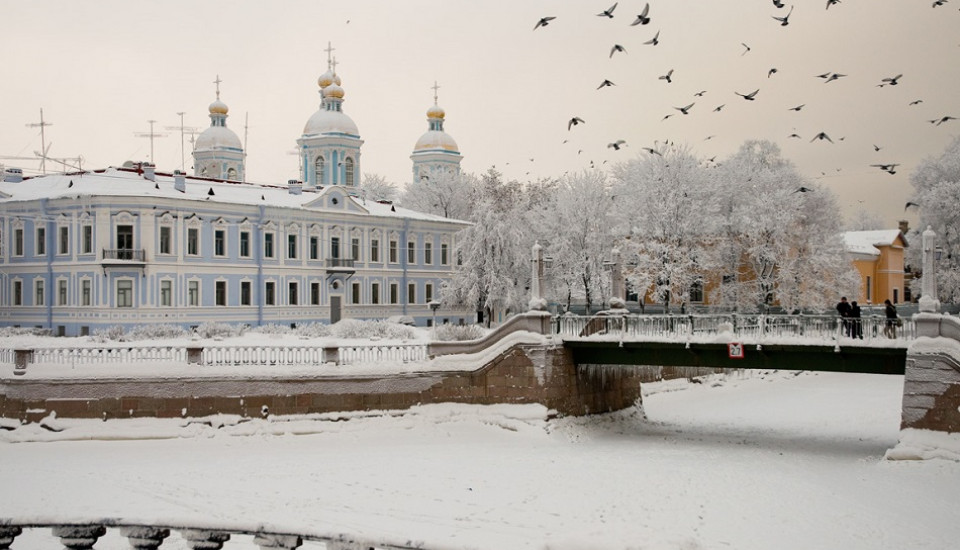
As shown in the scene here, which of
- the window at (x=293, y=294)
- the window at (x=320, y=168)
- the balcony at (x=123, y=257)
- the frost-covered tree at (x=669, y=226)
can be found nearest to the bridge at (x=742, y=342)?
the frost-covered tree at (x=669, y=226)

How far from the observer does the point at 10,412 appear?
93.3ft

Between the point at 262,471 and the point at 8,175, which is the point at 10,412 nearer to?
the point at 262,471

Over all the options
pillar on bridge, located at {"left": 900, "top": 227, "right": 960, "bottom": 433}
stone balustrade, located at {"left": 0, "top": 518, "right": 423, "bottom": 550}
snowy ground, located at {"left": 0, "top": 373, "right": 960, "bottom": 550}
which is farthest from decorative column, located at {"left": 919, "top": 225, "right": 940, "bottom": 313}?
stone balustrade, located at {"left": 0, "top": 518, "right": 423, "bottom": 550}

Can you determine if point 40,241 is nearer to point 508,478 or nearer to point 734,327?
point 508,478

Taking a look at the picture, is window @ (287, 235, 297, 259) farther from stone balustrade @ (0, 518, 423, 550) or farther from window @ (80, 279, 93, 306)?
stone balustrade @ (0, 518, 423, 550)

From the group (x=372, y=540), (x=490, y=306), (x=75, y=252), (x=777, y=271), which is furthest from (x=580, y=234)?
(x=372, y=540)

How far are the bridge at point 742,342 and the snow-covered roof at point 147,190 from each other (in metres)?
21.4

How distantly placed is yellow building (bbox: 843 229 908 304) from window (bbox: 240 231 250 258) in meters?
37.9

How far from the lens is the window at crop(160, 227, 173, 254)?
43.2m

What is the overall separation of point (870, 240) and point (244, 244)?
1670 inches

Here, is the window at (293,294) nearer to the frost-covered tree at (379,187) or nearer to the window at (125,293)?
the window at (125,293)

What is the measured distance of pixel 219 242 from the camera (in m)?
45.5

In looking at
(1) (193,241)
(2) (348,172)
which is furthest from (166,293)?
(2) (348,172)

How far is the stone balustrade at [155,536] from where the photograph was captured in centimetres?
968
